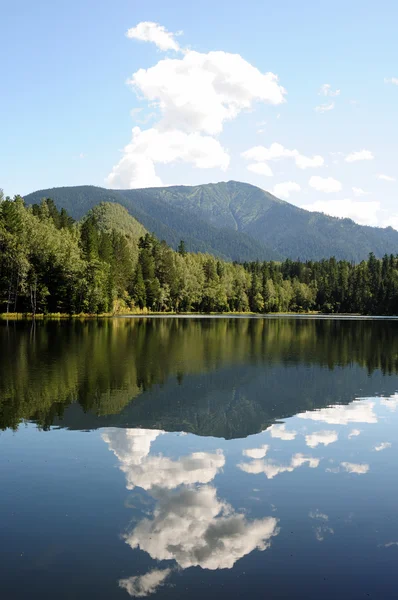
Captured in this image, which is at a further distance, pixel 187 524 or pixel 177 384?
pixel 177 384

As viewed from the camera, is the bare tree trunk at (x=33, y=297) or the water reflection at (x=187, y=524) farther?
the bare tree trunk at (x=33, y=297)

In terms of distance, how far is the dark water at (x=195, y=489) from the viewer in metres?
10.4

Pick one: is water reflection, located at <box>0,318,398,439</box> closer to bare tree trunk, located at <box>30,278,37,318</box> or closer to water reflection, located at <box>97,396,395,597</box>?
water reflection, located at <box>97,396,395,597</box>

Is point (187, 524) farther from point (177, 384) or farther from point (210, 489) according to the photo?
point (177, 384)

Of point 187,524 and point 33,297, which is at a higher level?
point 33,297

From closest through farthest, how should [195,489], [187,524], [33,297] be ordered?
[187,524], [195,489], [33,297]

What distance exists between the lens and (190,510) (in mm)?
13469

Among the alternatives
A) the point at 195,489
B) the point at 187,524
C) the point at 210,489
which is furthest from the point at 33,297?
the point at 187,524

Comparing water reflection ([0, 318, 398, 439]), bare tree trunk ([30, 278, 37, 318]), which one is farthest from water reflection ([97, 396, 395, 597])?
bare tree trunk ([30, 278, 37, 318])

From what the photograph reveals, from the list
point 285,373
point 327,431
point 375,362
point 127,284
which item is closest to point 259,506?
point 327,431

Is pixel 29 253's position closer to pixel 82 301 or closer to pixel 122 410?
pixel 82 301

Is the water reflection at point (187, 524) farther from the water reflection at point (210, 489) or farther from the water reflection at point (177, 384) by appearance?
the water reflection at point (177, 384)

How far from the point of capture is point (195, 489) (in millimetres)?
14891

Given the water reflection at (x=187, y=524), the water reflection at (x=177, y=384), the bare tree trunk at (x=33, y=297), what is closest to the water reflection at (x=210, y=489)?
the water reflection at (x=187, y=524)
